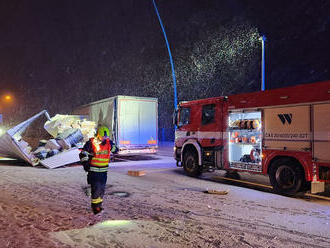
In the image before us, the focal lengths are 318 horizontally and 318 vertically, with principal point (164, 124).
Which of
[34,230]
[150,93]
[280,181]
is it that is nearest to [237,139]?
[280,181]

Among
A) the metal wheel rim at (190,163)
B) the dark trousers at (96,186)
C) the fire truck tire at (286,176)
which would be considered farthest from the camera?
the metal wheel rim at (190,163)

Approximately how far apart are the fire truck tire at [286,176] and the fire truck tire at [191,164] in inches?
117

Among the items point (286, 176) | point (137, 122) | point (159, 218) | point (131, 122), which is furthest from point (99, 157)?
point (137, 122)

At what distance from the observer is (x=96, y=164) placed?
6.05m

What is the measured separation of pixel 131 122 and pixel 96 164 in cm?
979

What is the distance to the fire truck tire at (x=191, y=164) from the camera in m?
10.8

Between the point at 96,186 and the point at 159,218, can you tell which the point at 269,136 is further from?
the point at 96,186

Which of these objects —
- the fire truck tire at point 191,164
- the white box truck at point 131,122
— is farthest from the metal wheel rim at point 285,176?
the white box truck at point 131,122

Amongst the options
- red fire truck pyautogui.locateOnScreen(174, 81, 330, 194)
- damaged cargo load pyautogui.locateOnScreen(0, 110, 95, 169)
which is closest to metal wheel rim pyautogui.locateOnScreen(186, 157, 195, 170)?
red fire truck pyautogui.locateOnScreen(174, 81, 330, 194)

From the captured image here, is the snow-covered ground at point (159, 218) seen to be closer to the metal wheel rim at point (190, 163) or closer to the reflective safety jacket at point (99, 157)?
the reflective safety jacket at point (99, 157)

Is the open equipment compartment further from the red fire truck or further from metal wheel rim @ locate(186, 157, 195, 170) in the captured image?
metal wheel rim @ locate(186, 157, 195, 170)

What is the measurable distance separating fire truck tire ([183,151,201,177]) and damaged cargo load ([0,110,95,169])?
4.86 metres

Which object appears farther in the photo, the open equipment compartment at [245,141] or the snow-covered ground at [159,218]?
the open equipment compartment at [245,141]

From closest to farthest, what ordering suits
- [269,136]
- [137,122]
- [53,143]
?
[269,136], [53,143], [137,122]
